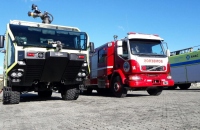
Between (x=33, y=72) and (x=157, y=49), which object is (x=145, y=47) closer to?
(x=157, y=49)

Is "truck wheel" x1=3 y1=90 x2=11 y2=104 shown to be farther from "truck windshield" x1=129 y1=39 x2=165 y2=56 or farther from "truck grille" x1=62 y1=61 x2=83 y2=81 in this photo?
"truck windshield" x1=129 y1=39 x2=165 y2=56

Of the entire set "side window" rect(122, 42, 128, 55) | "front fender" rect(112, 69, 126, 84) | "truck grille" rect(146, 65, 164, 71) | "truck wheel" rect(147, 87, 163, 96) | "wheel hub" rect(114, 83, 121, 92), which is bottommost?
"truck wheel" rect(147, 87, 163, 96)

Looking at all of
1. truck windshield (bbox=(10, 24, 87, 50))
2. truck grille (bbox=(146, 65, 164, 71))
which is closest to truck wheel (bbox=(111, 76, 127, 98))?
truck grille (bbox=(146, 65, 164, 71))

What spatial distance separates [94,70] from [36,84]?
5160 millimetres

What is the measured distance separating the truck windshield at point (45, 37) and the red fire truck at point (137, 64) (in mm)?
2317

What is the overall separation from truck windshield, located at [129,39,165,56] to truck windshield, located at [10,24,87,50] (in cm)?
254

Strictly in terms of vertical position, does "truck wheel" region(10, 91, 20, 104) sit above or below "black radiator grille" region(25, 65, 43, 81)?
below

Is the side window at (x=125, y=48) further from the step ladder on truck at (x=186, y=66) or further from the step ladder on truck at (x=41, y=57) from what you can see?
the step ladder on truck at (x=186, y=66)

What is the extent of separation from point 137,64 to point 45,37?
14.0 feet

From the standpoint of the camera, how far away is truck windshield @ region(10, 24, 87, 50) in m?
8.37

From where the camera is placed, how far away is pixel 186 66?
18.6 m

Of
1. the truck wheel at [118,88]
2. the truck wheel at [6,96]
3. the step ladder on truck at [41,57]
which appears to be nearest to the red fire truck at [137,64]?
the truck wheel at [118,88]

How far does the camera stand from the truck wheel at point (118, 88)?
432 inches

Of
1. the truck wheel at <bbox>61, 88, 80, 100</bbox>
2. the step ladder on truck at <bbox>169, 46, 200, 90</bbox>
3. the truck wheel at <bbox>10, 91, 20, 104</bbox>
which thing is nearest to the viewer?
the truck wheel at <bbox>10, 91, 20, 104</bbox>
